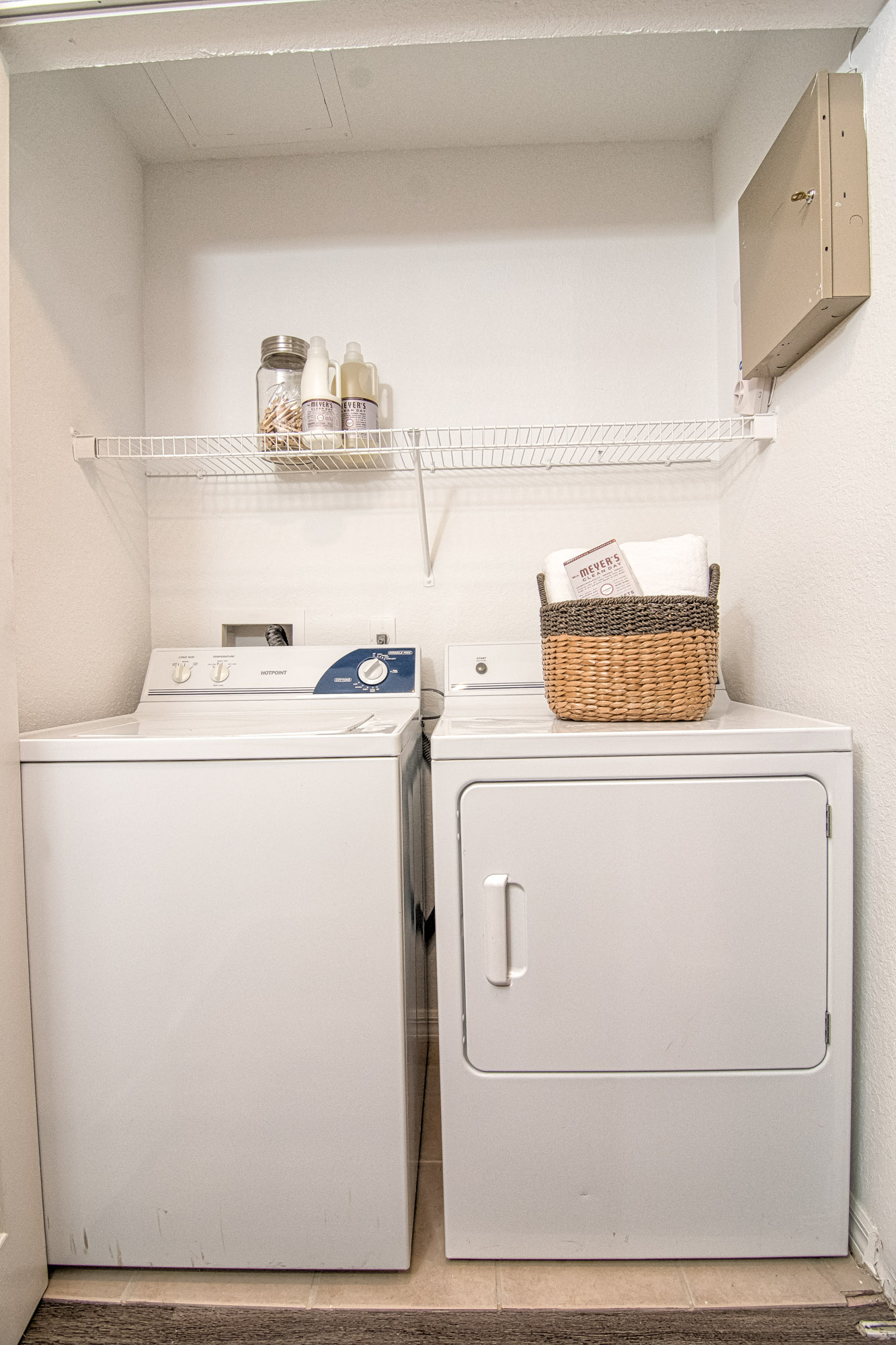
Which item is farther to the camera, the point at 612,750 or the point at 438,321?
the point at 438,321

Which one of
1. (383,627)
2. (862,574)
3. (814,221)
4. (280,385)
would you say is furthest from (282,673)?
(814,221)

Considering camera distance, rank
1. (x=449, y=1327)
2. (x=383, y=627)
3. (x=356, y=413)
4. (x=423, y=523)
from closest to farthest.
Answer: (x=449, y=1327) → (x=356, y=413) → (x=423, y=523) → (x=383, y=627)

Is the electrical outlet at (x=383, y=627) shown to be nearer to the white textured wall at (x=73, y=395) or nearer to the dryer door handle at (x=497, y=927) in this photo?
the white textured wall at (x=73, y=395)

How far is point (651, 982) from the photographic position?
1077 millimetres

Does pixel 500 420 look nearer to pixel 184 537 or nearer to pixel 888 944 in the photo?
pixel 184 537

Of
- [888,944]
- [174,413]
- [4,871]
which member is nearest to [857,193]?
[888,944]

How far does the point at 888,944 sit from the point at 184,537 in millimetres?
1910

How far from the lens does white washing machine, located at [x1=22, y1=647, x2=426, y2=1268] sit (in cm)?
106

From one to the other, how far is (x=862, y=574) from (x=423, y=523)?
102cm

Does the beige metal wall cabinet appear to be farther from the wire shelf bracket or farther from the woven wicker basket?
the woven wicker basket

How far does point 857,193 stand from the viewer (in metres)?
1.09

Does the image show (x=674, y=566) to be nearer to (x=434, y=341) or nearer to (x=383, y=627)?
(x=383, y=627)

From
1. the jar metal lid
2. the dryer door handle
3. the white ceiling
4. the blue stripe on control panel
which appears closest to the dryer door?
the dryer door handle

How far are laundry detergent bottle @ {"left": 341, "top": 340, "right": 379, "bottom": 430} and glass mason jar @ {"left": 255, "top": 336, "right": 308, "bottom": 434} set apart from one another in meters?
0.12
